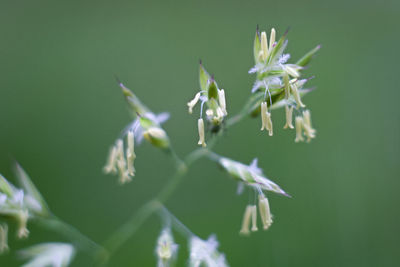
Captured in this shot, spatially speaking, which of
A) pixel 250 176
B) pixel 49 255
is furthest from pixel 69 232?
pixel 250 176

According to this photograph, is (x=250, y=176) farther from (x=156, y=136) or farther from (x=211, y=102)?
(x=156, y=136)

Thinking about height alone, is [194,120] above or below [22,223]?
above

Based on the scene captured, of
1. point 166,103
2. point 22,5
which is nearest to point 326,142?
point 166,103

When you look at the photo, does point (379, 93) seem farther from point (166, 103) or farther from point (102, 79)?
point (102, 79)

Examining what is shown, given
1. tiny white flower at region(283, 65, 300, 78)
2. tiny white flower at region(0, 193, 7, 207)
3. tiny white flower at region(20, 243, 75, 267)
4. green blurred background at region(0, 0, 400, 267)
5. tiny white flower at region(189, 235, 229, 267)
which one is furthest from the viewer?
green blurred background at region(0, 0, 400, 267)

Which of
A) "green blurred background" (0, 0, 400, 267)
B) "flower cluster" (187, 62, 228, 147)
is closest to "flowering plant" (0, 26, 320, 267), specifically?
"flower cluster" (187, 62, 228, 147)

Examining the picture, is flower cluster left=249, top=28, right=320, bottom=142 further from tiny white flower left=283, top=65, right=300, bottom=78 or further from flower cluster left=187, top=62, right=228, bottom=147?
flower cluster left=187, top=62, right=228, bottom=147
